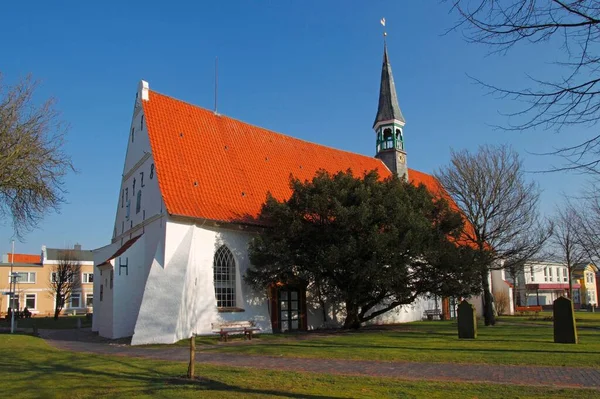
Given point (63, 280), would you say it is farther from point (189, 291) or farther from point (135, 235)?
point (189, 291)

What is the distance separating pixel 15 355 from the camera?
553 inches

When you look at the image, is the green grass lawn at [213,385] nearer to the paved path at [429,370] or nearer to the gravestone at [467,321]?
the paved path at [429,370]

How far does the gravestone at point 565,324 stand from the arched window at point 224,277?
13377 millimetres

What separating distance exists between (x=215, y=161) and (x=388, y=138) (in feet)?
60.2

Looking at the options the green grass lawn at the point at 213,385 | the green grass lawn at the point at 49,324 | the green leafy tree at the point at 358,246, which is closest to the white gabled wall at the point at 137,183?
the green leafy tree at the point at 358,246

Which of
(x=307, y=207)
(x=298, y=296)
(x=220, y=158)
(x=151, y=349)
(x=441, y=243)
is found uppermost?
(x=220, y=158)

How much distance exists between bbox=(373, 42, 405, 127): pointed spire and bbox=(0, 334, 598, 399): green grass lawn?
30.4m

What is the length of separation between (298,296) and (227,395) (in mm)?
16500

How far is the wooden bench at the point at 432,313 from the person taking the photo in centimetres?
3231

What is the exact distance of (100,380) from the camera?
10.2 meters

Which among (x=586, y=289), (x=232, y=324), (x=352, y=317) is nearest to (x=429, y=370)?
(x=232, y=324)

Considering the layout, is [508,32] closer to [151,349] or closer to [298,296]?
[151,349]

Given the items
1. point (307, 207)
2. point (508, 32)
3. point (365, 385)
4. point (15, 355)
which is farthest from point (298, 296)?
point (508, 32)

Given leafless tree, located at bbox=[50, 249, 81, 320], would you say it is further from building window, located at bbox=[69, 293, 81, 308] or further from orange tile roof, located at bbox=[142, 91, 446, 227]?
orange tile roof, located at bbox=[142, 91, 446, 227]
